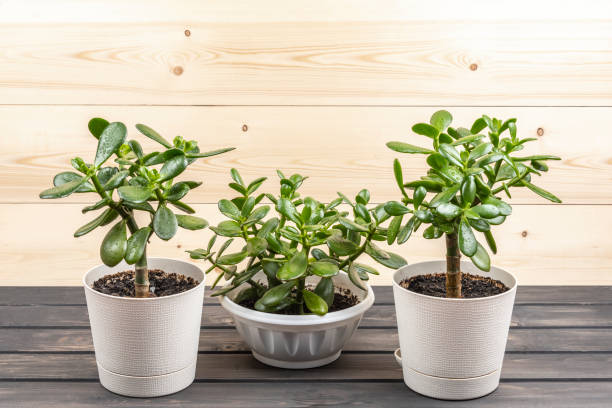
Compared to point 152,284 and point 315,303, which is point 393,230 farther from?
point 152,284

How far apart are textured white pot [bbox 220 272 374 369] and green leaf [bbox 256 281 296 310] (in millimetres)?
17

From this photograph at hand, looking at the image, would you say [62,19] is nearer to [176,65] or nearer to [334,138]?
[176,65]

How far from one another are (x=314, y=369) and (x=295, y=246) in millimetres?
181

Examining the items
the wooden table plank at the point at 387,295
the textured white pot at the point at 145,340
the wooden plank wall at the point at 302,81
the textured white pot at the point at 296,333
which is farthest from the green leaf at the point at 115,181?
the wooden plank wall at the point at 302,81

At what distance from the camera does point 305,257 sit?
0.94 metres

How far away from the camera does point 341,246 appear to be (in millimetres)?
955

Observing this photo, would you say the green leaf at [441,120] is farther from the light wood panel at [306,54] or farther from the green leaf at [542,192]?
the light wood panel at [306,54]

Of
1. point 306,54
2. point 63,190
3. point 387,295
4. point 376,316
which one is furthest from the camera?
point 306,54

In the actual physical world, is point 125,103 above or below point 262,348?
above

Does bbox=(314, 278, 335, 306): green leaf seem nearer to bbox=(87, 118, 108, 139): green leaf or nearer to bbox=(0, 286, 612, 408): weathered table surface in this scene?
bbox=(0, 286, 612, 408): weathered table surface

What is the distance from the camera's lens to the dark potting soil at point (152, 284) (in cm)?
98

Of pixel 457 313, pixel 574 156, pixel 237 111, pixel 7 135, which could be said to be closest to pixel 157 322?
pixel 457 313

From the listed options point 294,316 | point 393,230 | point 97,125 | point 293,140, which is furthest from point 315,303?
point 293,140

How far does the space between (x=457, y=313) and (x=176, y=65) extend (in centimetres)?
86
